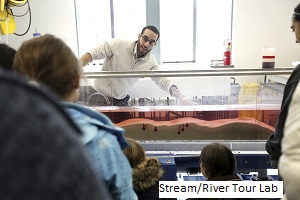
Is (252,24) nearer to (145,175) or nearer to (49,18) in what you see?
(49,18)

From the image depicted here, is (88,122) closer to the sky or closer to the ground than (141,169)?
closer to the sky

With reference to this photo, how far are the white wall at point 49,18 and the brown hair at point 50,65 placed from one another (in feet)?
11.6

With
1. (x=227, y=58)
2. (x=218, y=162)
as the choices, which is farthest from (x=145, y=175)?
(x=227, y=58)

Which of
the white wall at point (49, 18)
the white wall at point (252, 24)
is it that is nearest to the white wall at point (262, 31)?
the white wall at point (252, 24)

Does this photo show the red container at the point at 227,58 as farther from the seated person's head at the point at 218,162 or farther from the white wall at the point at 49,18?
the seated person's head at the point at 218,162

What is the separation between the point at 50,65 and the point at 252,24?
3763 millimetres

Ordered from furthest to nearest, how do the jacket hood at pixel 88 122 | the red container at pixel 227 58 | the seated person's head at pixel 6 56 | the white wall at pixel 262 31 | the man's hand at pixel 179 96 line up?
1. the red container at pixel 227 58
2. the white wall at pixel 262 31
3. the man's hand at pixel 179 96
4. the seated person's head at pixel 6 56
5. the jacket hood at pixel 88 122

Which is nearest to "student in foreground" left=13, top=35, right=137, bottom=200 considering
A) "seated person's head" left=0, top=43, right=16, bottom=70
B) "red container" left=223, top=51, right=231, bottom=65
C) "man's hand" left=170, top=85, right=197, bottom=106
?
"seated person's head" left=0, top=43, right=16, bottom=70

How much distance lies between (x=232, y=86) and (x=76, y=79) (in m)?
1.20

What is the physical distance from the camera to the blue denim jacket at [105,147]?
58 centimetres

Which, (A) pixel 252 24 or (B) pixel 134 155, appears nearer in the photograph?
(B) pixel 134 155

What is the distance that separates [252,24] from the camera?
3852mm

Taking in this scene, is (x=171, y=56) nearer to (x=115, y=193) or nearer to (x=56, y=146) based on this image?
(x=115, y=193)

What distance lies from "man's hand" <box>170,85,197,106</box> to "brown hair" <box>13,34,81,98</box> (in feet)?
3.50
